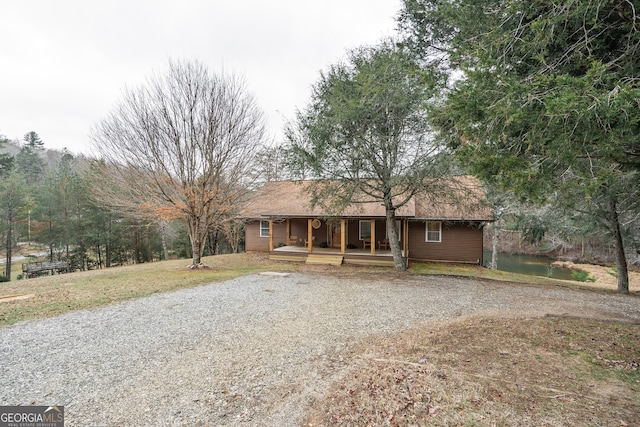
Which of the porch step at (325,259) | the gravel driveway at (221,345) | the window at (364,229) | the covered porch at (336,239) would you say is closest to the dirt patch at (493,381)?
the gravel driveway at (221,345)

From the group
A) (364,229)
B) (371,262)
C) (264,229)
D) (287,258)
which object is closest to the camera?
(371,262)

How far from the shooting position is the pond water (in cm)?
1917

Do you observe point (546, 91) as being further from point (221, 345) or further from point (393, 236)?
point (393, 236)

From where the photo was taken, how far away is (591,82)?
9.77ft

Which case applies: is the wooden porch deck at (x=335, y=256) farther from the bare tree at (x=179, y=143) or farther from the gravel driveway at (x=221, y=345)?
the gravel driveway at (x=221, y=345)

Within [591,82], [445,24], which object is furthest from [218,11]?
[591,82]

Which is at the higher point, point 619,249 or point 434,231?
point 434,231

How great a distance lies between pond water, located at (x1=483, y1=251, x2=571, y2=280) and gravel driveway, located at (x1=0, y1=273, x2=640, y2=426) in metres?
13.1

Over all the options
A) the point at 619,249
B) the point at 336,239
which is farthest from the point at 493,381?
the point at 336,239

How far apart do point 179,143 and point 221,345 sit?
894 centimetres

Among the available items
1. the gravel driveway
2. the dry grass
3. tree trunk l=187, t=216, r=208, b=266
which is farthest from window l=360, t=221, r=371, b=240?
tree trunk l=187, t=216, r=208, b=266

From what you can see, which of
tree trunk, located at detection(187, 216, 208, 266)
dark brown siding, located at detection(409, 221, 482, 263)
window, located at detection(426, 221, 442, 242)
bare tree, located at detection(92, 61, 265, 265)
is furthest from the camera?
window, located at detection(426, 221, 442, 242)

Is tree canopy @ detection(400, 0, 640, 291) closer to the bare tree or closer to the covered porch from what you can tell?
the bare tree

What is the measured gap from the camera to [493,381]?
10.4 ft
